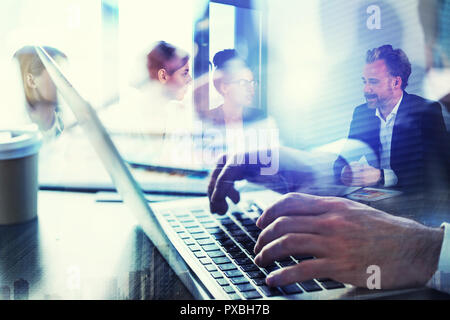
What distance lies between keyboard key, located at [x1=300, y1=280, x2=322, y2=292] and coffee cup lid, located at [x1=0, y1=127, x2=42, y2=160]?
1.27ft

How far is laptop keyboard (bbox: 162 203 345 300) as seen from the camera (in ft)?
1.34

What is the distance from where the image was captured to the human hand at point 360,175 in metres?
0.50

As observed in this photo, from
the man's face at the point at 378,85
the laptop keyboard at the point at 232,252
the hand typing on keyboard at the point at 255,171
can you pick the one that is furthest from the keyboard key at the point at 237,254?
the man's face at the point at 378,85

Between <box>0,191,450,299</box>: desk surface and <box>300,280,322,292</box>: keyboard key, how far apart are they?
80mm

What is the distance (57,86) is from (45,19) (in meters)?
0.08

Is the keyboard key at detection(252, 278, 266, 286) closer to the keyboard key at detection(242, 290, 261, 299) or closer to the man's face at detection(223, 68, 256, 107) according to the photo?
the keyboard key at detection(242, 290, 261, 299)

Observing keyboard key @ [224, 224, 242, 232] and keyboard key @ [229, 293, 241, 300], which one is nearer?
keyboard key @ [229, 293, 241, 300]

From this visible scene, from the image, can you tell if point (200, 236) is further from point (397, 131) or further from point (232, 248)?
point (397, 131)

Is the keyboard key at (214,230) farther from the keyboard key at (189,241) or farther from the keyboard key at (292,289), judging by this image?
the keyboard key at (292,289)

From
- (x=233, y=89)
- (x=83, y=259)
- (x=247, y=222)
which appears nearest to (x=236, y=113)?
(x=233, y=89)

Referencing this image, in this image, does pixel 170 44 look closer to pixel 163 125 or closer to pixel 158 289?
pixel 163 125

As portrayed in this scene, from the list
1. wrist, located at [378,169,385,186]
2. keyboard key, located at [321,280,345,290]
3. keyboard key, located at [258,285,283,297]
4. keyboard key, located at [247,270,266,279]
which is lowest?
keyboard key, located at [258,285,283,297]

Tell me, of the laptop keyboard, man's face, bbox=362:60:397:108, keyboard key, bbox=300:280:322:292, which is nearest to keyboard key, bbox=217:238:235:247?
the laptop keyboard

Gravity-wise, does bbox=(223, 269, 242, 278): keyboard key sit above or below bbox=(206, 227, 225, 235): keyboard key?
below
